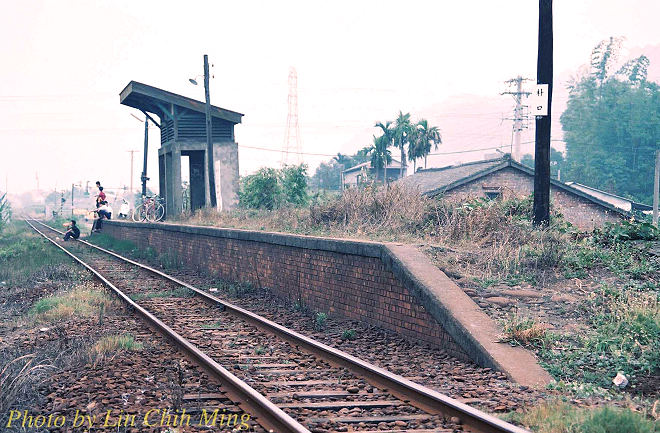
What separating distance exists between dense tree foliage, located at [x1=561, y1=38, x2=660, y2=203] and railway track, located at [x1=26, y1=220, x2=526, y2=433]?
66.1m

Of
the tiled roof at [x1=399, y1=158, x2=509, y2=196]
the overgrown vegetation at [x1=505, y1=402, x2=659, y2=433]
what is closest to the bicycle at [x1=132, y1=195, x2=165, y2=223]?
the tiled roof at [x1=399, y1=158, x2=509, y2=196]

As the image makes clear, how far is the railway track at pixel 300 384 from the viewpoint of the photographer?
5.12m

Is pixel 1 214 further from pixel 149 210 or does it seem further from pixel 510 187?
pixel 510 187

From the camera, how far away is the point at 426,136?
81.1 meters

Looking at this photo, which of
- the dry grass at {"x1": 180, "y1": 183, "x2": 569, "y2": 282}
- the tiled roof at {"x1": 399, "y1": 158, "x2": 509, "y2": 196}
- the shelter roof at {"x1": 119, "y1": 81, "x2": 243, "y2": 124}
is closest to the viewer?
the dry grass at {"x1": 180, "y1": 183, "x2": 569, "y2": 282}

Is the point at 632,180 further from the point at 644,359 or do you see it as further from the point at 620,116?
the point at 644,359

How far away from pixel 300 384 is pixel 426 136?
76428mm

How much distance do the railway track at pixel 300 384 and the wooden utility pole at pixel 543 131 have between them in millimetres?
5903

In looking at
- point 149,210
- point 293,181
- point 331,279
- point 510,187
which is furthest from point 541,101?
point 293,181

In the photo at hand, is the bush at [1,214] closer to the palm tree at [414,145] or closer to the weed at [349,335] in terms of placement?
the weed at [349,335]

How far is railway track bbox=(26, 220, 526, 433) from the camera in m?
5.12

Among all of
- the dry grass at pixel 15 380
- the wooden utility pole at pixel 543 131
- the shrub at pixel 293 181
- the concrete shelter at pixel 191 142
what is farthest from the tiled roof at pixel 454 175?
the dry grass at pixel 15 380

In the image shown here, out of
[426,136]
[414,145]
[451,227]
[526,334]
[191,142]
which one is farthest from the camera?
[426,136]

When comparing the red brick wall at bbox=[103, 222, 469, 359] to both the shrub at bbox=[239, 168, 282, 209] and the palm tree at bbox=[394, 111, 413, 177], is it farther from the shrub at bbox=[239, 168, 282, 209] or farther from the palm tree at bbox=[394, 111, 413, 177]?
the palm tree at bbox=[394, 111, 413, 177]
